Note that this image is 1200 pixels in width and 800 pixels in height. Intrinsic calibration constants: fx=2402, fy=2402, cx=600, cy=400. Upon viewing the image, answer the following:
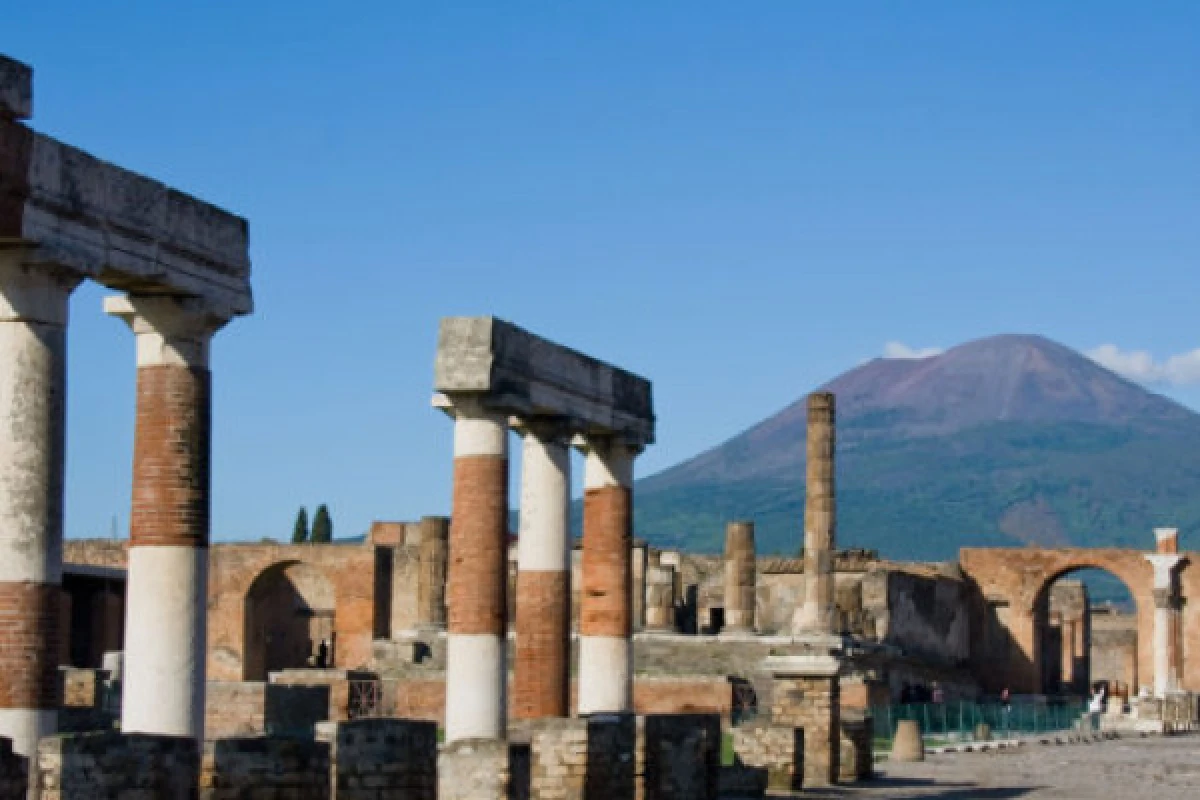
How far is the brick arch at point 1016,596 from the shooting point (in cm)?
5928

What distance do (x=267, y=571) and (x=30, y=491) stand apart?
3762 cm

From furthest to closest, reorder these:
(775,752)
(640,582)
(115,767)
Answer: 1. (640,582)
2. (775,752)
3. (115,767)

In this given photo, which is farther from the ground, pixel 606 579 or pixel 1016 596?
pixel 1016 596

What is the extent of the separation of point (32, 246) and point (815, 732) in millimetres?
14077

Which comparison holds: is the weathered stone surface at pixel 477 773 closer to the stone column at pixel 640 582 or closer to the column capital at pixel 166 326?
the column capital at pixel 166 326

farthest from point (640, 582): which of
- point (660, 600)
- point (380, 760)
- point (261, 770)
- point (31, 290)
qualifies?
point (261, 770)

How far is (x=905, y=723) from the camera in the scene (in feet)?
106

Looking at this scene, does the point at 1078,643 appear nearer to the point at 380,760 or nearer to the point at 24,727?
the point at 380,760

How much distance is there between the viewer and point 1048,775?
29203 millimetres

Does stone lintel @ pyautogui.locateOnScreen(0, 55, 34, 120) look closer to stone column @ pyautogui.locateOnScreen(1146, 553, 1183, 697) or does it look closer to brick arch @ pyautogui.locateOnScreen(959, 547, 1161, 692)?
stone column @ pyautogui.locateOnScreen(1146, 553, 1183, 697)

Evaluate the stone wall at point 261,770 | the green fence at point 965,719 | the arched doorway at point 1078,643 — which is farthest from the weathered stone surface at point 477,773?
the arched doorway at point 1078,643

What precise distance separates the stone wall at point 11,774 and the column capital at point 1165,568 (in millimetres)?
42641

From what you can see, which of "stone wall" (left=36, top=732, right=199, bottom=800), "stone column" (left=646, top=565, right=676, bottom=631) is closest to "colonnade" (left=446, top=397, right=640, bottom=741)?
"stone wall" (left=36, top=732, right=199, bottom=800)

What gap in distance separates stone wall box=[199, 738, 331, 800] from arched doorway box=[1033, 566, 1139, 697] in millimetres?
45934
